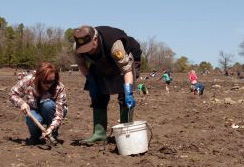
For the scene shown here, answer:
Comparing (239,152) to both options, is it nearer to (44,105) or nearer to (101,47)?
(101,47)

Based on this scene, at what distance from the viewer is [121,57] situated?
15.7 ft

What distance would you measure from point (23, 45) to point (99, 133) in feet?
248

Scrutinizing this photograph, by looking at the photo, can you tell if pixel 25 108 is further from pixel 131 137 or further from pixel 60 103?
pixel 131 137

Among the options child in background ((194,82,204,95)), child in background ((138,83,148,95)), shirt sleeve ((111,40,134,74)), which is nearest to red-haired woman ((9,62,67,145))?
shirt sleeve ((111,40,134,74))

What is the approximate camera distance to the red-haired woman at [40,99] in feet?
15.5

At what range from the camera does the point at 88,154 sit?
4.68m

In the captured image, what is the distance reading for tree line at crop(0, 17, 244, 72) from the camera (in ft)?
229

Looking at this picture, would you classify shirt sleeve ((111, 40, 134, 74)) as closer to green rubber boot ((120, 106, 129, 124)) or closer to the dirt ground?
green rubber boot ((120, 106, 129, 124))

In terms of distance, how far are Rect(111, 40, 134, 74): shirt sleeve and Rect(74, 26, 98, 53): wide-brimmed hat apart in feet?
0.84

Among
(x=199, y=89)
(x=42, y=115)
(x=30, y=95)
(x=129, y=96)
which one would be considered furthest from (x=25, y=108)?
(x=199, y=89)

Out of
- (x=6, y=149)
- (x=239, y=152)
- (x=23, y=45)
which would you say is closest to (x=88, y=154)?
(x=6, y=149)

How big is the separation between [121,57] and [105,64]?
361 millimetres

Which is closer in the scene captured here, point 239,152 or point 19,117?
point 239,152

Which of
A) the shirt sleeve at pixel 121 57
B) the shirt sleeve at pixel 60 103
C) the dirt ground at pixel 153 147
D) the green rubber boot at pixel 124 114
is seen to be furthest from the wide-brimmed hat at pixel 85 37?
the dirt ground at pixel 153 147
